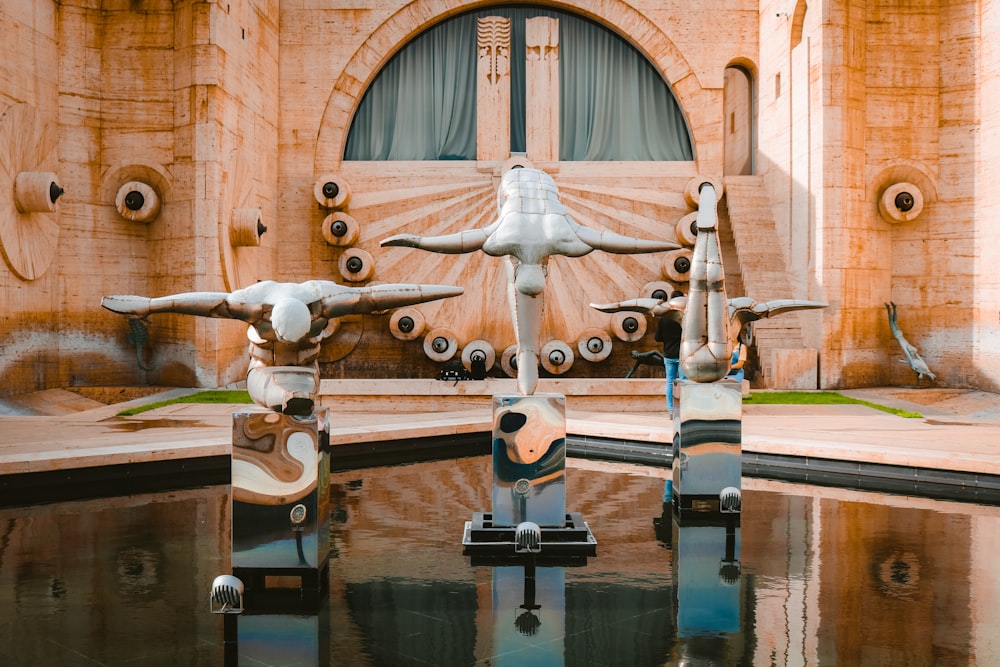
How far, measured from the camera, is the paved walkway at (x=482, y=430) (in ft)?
20.3

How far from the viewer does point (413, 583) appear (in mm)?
4004

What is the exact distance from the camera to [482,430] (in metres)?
8.20

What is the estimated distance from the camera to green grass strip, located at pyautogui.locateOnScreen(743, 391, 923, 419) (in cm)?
989

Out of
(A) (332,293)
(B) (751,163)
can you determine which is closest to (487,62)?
(B) (751,163)

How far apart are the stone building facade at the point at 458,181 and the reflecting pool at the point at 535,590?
5859mm

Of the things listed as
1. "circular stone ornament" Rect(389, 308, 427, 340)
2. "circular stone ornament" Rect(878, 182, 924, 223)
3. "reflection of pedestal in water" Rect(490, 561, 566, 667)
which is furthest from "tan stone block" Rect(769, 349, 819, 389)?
"reflection of pedestal in water" Rect(490, 561, 566, 667)

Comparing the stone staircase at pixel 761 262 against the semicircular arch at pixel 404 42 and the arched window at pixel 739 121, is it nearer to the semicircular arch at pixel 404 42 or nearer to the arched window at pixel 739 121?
the semicircular arch at pixel 404 42

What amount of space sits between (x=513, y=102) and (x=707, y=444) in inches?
380

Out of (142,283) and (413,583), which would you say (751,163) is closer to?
(142,283)

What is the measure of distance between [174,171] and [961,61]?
10.0 m

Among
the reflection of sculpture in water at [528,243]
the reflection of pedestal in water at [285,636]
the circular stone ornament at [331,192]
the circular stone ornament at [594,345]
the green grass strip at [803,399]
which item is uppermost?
the circular stone ornament at [331,192]

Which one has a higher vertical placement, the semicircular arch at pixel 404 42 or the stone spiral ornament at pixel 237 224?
the semicircular arch at pixel 404 42

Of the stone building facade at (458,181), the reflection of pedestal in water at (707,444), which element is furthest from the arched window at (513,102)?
the reflection of pedestal in water at (707,444)

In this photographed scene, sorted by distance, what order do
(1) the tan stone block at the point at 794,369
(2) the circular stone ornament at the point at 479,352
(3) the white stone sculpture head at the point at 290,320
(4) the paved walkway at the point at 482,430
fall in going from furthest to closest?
1. (2) the circular stone ornament at the point at 479,352
2. (1) the tan stone block at the point at 794,369
3. (4) the paved walkway at the point at 482,430
4. (3) the white stone sculpture head at the point at 290,320
